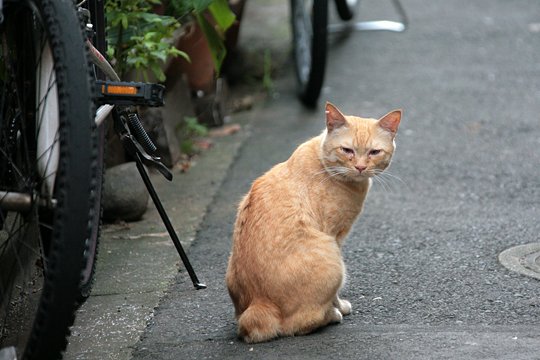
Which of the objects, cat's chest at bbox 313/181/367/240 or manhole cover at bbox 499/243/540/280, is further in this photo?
manhole cover at bbox 499/243/540/280

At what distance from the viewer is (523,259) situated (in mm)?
4219

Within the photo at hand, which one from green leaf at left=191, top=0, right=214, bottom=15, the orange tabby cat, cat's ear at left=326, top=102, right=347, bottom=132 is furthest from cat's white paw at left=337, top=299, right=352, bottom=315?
green leaf at left=191, top=0, right=214, bottom=15

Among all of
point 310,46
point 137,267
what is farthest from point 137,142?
point 310,46

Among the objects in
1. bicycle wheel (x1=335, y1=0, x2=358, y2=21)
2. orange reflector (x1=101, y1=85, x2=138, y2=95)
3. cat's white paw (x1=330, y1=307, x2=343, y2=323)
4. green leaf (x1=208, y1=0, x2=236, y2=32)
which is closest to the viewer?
orange reflector (x1=101, y1=85, x2=138, y2=95)

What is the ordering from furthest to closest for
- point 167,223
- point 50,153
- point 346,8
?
1. point 346,8
2. point 167,223
3. point 50,153

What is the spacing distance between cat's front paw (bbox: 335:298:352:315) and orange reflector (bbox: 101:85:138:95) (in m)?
1.10

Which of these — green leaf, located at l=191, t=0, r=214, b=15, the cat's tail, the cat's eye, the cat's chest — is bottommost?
the cat's tail

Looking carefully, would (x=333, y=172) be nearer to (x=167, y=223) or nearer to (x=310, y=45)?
(x=167, y=223)

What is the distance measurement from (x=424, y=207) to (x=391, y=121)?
1494mm

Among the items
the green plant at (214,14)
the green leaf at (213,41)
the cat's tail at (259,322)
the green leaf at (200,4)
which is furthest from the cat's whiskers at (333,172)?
the green leaf at (213,41)

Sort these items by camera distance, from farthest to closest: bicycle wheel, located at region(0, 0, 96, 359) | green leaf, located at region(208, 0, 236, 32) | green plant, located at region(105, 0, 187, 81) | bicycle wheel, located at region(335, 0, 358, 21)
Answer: bicycle wheel, located at region(335, 0, 358, 21), green leaf, located at region(208, 0, 236, 32), green plant, located at region(105, 0, 187, 81), bicycle wheel, located at region(0, 0, 96, 359)

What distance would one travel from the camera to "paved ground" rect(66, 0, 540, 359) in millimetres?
3428

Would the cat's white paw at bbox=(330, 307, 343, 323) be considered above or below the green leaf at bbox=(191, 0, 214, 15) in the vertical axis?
below

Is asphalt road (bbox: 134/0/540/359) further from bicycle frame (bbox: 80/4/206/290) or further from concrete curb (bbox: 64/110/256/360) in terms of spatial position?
bicycle frame (bbox: 80/4/206/290)
